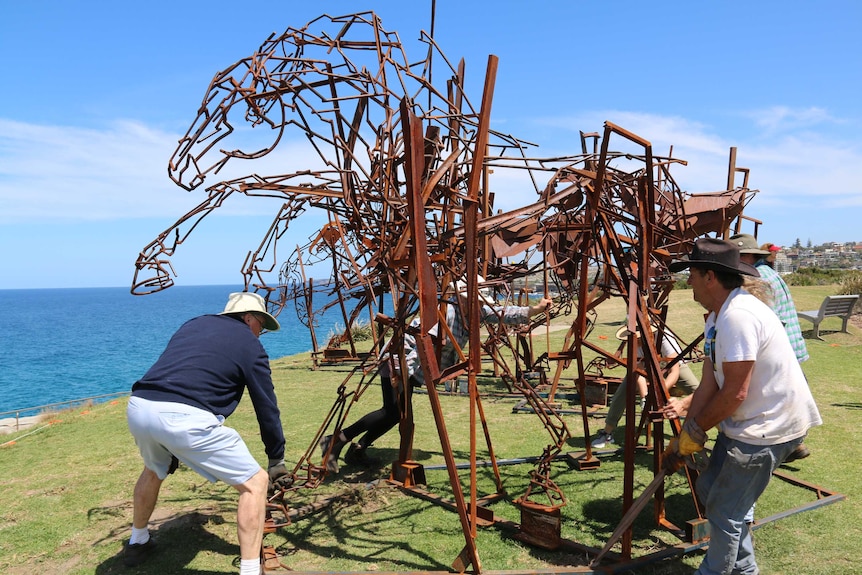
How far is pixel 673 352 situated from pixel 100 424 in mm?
7451

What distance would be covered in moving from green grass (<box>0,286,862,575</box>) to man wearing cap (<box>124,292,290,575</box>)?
0.56m

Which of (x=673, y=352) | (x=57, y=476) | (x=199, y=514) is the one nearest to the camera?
(x=199, y=514)

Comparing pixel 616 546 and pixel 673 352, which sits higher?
pixel 673 352

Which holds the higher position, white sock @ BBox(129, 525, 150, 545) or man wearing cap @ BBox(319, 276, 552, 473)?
man wearing cap @ BBox(319, 276, 552, 473)

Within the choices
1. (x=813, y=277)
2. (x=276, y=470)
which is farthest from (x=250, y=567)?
(x=813, y=277)

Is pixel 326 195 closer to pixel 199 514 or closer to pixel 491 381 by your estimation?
pixel 199 514

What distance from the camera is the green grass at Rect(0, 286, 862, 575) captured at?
4012 millimetres

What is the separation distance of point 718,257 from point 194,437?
315cm

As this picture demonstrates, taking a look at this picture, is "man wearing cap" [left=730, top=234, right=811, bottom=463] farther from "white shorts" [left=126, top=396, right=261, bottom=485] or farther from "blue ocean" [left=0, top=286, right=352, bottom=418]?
"blue ocean" [left=0, top=286, right=352, bottom=418]

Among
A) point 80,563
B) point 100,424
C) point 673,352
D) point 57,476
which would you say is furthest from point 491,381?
point 80,563

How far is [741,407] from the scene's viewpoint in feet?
10.4

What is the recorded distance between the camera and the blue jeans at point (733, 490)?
10.3ft

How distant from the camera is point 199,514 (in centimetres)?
484

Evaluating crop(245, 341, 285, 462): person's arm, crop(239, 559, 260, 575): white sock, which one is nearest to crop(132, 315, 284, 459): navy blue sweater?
crop(245, 341, 285, 462): person's arm
